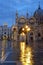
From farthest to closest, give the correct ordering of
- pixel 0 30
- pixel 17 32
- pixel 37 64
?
pixel 0 30
pixel 17 32
pixel 37 64

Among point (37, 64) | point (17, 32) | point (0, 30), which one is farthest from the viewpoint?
point (0, 30)

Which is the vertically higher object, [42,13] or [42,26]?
[42,13]

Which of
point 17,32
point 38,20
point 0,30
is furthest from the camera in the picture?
point 0,30

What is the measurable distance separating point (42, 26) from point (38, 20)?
6977mm

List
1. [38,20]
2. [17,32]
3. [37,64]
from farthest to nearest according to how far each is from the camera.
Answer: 1. [38,20]
2. [17,32]
3. [37,64]

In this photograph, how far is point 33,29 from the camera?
112875 millimetres

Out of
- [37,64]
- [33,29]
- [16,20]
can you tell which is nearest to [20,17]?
[16,20]

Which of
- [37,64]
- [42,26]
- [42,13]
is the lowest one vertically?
[37,64]

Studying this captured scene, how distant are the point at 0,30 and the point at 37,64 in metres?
148

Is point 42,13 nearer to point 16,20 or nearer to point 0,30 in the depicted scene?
point 16,20

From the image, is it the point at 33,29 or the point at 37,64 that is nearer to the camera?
the point at 37,64

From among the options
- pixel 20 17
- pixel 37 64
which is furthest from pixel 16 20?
pixel 37 64

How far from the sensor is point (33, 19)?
11544cm

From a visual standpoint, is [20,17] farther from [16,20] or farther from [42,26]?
[42,26]
